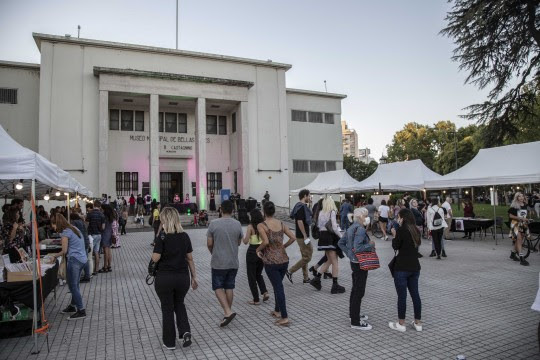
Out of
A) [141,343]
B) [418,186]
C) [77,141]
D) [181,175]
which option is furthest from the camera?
[181,175]

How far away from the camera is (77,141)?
26.2 meters

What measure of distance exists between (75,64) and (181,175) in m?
12.0

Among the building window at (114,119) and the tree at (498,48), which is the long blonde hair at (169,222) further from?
the building window at (114,119)

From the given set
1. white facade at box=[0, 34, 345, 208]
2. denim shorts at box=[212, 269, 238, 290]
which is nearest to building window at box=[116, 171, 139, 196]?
white facade at box=[0, 34, 345, 208]

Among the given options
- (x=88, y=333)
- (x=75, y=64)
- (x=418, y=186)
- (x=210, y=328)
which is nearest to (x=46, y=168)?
(x=88, y=333)

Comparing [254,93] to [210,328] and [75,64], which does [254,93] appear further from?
[210,328]

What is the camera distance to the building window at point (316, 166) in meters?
35.5

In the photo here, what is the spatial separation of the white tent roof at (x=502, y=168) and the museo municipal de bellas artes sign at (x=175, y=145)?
73.1ft

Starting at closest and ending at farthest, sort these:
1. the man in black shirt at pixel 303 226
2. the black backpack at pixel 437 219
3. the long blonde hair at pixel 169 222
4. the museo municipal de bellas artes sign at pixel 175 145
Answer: the long blonde hair at pixel 169 222
the man in black shirt at pixel 303 226
the black backpack at pixel 437 219
the museo municipal de bellas artes sign at pixel 175 145

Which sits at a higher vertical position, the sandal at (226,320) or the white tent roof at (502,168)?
the white tent roof at (502,168)

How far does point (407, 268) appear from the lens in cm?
500

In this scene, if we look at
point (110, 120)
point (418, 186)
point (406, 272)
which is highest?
point (110, 120)

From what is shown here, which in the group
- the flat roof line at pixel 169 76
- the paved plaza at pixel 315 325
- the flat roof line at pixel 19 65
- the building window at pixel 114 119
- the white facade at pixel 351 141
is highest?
the white facade at pixel 351 141

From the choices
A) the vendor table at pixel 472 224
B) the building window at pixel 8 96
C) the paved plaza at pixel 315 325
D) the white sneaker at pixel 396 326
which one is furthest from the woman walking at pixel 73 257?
the building window at pixel 8 96
